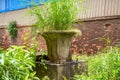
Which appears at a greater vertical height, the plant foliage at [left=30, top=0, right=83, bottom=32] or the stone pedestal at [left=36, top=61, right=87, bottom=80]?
the plant foliage at [left=30, top=0, right=83, bottom=32]

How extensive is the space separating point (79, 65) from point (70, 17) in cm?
59

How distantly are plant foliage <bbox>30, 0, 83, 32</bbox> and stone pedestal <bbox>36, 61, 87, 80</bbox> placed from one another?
16.9 inches

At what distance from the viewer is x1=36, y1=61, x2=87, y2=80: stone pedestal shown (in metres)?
3.32

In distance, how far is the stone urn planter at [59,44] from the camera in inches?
134

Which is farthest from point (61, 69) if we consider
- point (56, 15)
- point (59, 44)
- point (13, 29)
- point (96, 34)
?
point (13, 29)

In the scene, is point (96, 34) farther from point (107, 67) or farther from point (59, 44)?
point (107, 67)

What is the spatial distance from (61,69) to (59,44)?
31cm

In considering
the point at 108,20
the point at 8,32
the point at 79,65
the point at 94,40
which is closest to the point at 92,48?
the point at 94,40

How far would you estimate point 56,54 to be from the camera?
11.3 feet

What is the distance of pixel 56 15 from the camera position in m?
3.41

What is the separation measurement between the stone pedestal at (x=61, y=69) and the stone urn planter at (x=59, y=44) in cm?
9

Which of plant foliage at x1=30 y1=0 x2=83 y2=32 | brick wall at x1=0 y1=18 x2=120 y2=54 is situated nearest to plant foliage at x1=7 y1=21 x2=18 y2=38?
brick wall at x1=0 y1=18 x2=120 y2=54

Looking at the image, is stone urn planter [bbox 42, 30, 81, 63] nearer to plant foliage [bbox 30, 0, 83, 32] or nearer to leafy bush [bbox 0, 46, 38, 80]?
plant foliage [bbox 30, 0, 83, 32]

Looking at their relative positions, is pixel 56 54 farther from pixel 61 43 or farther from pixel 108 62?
pixel 108 62
